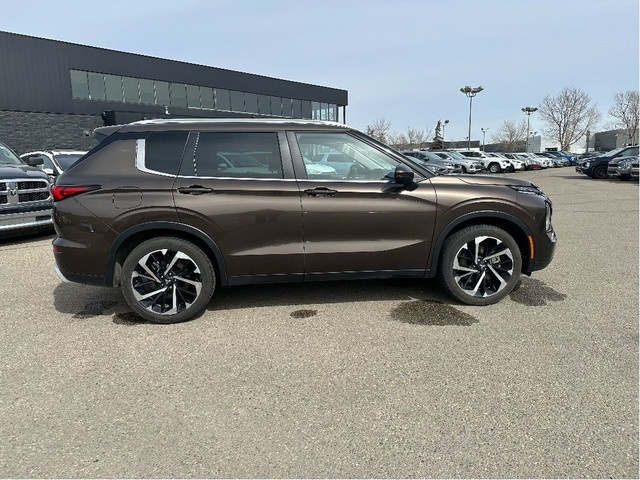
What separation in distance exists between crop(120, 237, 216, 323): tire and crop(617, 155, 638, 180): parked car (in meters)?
20.7

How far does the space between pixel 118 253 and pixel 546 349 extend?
3.78m

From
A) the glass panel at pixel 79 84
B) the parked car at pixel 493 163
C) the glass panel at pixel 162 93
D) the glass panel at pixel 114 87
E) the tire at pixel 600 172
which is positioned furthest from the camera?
the parked car at pixel 493 163

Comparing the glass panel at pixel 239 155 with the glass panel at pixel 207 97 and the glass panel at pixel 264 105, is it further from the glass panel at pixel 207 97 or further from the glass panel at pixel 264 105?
the glass panel at pixel 264 105

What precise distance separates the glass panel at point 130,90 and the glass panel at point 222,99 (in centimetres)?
675

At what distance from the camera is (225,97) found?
3441cm

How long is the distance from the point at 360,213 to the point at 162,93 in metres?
32.0

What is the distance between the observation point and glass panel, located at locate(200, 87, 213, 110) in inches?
1299

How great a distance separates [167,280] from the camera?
11.8 feet

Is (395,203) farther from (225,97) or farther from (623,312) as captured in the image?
(225,97)

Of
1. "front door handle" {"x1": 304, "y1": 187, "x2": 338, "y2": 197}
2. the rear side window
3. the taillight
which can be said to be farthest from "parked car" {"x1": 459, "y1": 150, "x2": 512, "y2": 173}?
the taillight

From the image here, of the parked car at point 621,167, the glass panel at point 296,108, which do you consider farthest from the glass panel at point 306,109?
the parked car at point 621,167

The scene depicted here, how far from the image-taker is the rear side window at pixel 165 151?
355cm

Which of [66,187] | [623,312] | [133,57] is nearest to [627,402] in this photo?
[623,312]

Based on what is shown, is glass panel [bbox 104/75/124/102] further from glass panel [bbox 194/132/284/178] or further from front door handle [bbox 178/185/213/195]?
front door handle [bbox 178/185/213/195]
